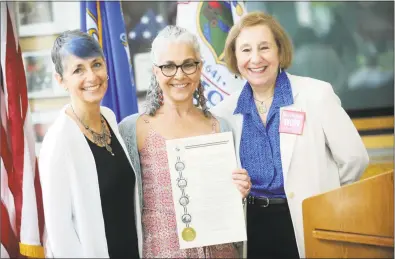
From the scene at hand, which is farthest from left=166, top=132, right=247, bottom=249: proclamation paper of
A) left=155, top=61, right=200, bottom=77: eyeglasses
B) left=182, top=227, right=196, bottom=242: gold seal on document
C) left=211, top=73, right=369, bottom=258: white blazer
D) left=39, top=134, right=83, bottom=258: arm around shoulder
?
left=39, top=134, right=83, bottom=258: arm around shoulder

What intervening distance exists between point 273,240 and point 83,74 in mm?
886

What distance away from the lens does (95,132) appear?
4.86 feet

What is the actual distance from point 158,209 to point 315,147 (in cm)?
58

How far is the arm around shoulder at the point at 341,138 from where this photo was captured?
1.60m

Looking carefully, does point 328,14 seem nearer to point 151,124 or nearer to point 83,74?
point 151,124

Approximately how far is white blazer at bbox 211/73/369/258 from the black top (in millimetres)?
403

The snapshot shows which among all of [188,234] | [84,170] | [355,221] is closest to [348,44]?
[355,221]

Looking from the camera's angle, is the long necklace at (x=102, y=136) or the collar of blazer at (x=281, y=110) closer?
the long necklace at (x=102, y=136)

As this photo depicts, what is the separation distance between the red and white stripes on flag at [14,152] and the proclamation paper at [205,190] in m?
0.56

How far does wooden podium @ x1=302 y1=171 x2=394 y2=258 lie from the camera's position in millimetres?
1474

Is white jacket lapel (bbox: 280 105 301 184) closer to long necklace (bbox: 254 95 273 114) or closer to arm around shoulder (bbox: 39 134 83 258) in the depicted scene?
long necklace (bbox: 254 95 273 114)

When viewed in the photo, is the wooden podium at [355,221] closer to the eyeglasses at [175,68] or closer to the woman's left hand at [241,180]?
the woman's left hand at [241,180]

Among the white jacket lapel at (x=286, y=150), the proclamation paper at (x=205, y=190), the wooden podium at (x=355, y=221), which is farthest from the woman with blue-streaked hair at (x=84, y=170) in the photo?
the wooden podium at (x=355, y=221)

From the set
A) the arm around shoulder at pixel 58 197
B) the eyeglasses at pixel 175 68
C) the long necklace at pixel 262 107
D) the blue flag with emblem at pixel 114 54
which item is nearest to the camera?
the arm around shoulder at pixel 58 197
